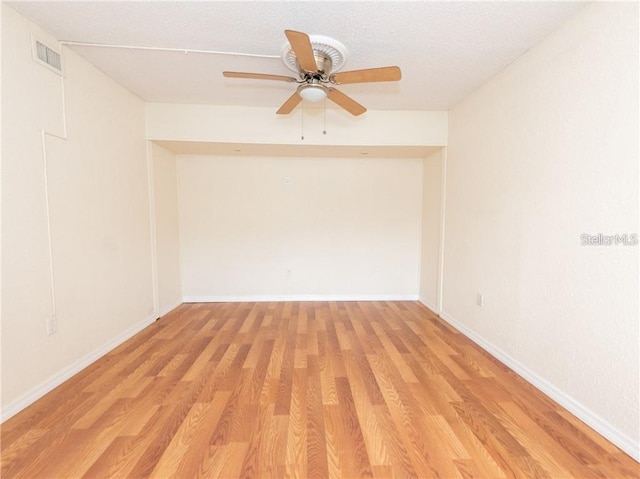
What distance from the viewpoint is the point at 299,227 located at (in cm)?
400

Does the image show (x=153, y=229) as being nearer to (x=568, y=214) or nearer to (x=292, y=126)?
(x=292, y=126)

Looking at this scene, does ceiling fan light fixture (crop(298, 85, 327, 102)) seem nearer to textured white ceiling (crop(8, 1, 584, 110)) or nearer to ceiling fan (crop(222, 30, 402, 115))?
ceiling fan (crop(222, 30, 402, 115))

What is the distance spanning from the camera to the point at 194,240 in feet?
12.9

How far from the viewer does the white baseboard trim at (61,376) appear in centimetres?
165

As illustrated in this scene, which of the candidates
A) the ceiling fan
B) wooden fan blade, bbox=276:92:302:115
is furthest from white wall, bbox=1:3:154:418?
wooden fan blade, bbox=276:92:302:115

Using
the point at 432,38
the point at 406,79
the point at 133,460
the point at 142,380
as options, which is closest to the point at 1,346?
the point at 142,380

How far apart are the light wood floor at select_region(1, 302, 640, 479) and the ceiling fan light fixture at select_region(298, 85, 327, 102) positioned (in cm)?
210

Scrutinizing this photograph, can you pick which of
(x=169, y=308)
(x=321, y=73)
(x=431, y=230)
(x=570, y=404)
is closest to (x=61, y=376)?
(x=169, y=308)

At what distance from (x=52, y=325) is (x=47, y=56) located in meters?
1.90

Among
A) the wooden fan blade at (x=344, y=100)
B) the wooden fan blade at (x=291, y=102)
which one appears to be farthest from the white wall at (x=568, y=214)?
the wooden fan blade at (x=291, y=102)

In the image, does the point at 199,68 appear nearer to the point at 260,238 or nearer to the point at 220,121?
the point at 220,121

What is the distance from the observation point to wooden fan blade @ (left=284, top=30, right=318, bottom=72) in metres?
1.42

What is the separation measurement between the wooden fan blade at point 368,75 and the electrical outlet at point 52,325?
2631mm

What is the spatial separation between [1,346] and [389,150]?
150 inches
